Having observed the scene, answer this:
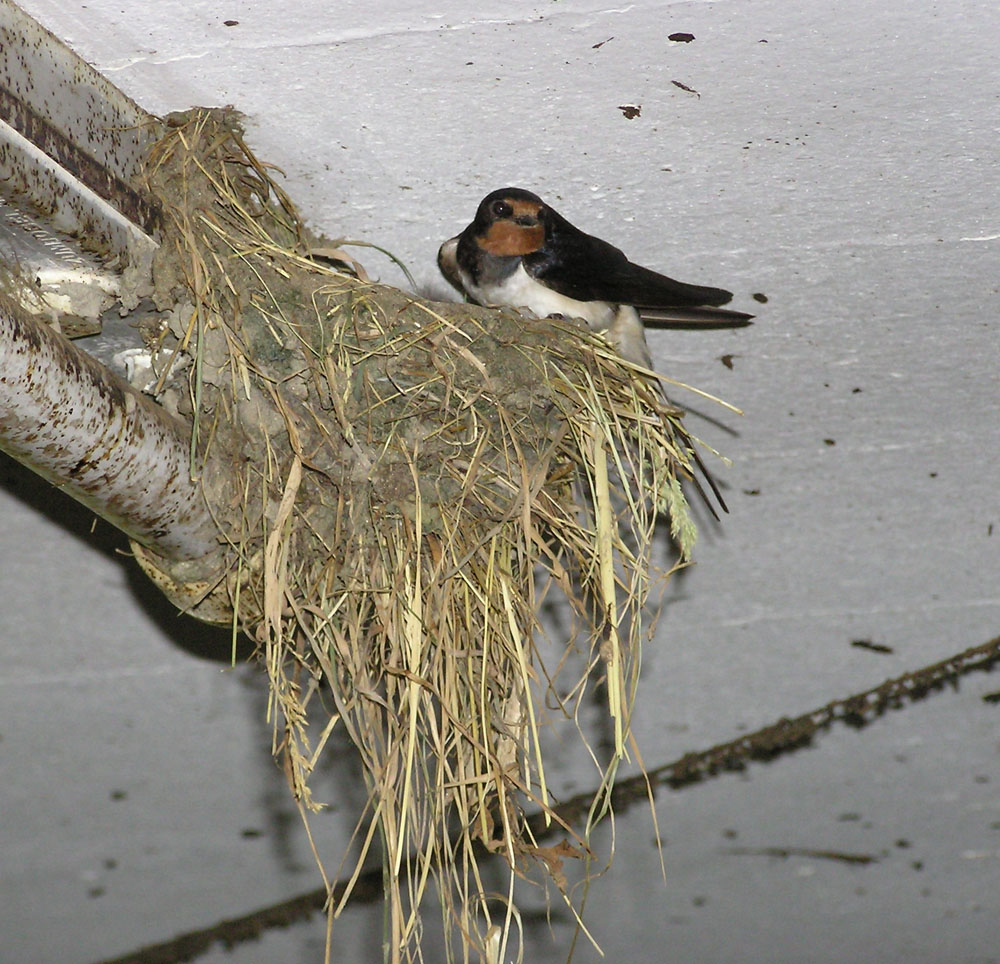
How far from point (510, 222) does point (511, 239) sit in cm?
3

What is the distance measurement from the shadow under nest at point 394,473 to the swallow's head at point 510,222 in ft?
0.45

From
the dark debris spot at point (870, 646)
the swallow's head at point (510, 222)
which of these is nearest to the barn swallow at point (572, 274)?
the swallow's head at point (510, 222)

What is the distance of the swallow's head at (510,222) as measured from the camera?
1494 millimetres

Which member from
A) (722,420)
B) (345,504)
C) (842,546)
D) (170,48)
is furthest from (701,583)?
(170,48)

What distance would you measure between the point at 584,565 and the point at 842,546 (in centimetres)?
84

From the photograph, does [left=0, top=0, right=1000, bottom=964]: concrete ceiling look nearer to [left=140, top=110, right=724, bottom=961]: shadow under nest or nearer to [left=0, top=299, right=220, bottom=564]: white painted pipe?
[left=140, top=110, right=724, bottom=961]: shadow under nest

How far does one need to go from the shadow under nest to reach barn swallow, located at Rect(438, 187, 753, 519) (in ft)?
0.47

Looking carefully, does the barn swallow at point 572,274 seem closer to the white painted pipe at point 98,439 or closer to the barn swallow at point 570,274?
the barn swallow at point 570,274

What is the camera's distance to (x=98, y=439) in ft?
4.03

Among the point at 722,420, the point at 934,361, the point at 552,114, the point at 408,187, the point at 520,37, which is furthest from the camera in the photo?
the point at 722,420

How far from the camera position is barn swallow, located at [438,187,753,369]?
1.54 metres

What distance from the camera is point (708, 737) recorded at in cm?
258

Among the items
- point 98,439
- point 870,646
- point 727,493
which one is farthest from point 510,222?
point 870,646

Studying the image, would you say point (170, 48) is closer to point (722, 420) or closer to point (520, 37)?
Answer: point (520, 37)
